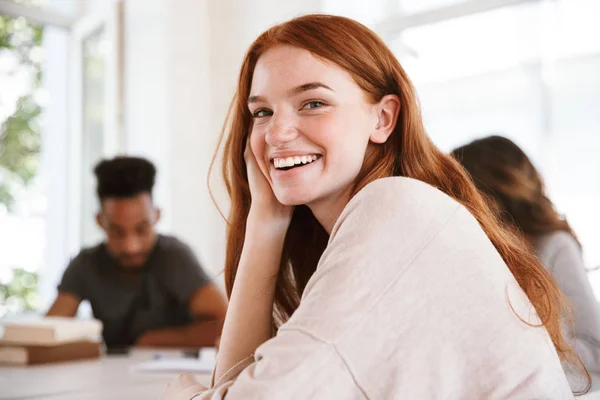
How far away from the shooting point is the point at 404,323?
0.83m

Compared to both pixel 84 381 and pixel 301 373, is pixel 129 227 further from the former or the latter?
pixel 301 373

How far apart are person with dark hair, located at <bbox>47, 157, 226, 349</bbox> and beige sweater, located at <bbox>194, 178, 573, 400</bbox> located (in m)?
1.94

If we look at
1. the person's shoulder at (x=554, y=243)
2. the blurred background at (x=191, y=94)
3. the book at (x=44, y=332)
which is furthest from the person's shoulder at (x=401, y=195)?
the blurred background at (x=191, y=94)

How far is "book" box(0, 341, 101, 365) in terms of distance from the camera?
1951 millimetres

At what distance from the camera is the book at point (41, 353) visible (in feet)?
6.40

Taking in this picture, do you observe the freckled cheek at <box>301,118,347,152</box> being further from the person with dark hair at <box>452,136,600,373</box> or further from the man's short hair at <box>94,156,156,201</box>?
the man's short hair at <box>94,156,156,201</box>

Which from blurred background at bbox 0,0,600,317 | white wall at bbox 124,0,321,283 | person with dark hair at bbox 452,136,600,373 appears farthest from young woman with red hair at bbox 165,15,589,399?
white wall at bbox 124,0,321,283

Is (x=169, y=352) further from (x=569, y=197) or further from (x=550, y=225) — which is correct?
(x=569, y=197)

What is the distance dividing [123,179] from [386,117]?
6.31ft

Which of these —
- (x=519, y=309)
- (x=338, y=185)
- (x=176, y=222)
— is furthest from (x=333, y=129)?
(x=176, y=222)

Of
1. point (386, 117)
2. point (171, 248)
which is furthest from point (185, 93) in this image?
point (386, 117)

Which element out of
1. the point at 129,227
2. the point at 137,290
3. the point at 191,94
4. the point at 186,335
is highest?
the point at 191,94

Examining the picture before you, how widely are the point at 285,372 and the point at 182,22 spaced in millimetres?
3820

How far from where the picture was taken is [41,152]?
4812 millimetres
